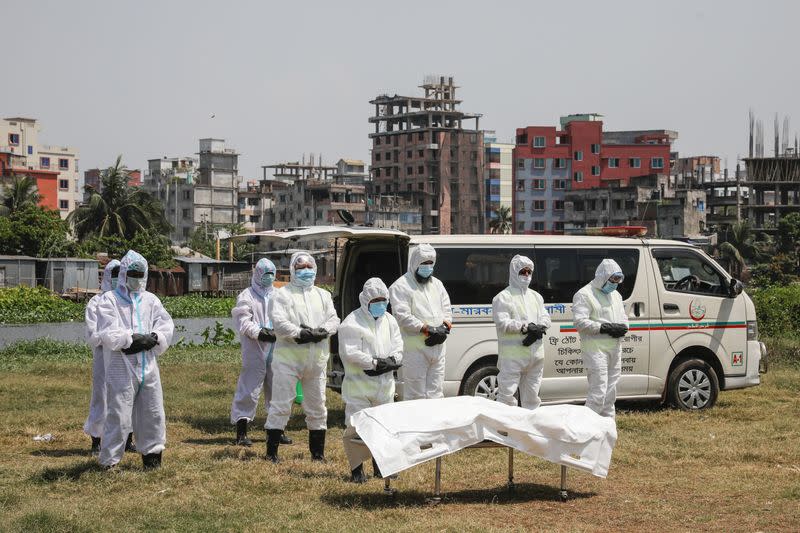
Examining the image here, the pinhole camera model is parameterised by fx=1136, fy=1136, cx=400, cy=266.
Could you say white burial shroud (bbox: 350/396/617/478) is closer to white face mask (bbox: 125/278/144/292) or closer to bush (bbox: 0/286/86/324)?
white face mask (bbox: 125/278/144/292)

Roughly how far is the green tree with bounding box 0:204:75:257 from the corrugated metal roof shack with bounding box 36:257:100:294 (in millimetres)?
6769

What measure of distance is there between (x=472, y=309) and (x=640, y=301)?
2395mm

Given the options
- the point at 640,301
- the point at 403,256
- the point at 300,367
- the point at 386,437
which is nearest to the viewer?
the point at 386,437

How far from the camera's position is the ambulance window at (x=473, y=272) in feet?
45.1

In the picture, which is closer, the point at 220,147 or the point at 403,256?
the point at 403,256

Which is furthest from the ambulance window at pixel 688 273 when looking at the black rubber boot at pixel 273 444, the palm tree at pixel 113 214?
the palm tree at pixel 113 214

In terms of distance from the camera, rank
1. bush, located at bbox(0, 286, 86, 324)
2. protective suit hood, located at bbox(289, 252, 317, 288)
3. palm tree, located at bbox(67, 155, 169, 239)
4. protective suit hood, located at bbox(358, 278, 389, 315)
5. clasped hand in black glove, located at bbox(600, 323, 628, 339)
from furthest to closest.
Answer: palm tree, located at bbox(67, 155, 169, 239)
bush, located at bbox(0, 286, 86, 324)
clasped hand in black glove, located at bbox(600, 323, 628, 339)
protective suit hood, located at bbox(289, 252, 317, 288)
protective suit hood, located at bbox(358, 278, 389, 315)

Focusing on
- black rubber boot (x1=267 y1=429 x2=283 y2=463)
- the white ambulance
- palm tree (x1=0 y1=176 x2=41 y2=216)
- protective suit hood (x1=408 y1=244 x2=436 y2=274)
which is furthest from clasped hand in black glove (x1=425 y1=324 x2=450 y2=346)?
palm tree (x1=0 y1=176 x2=41 y2=216)

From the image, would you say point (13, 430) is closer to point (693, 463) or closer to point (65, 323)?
point (693, 463)

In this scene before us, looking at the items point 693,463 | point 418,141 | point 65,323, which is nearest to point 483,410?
point 693,463

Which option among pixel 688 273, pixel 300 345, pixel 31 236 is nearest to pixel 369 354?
pixel 300 345

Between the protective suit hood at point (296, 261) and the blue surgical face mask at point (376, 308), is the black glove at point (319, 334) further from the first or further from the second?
the blue surgical face mask at point (376, 308)

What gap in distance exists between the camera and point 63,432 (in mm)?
13648

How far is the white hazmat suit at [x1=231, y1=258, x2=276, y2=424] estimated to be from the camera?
489 inches
